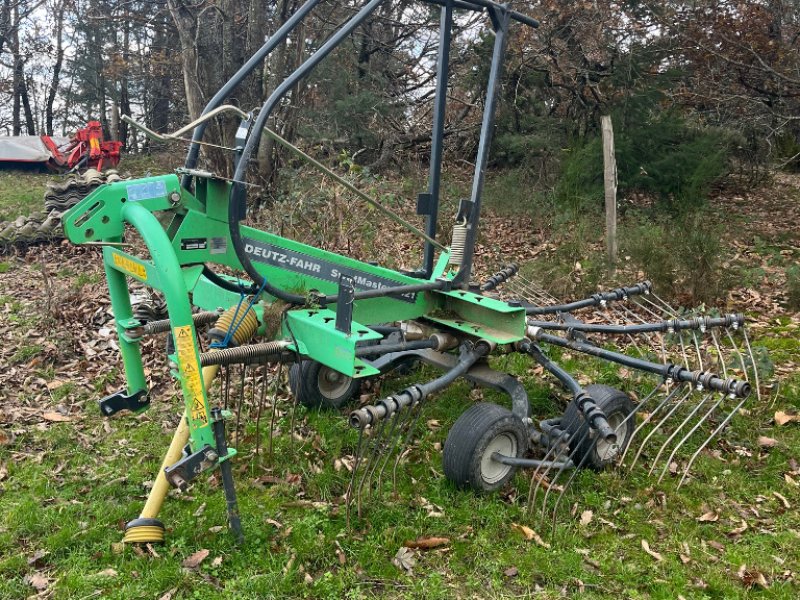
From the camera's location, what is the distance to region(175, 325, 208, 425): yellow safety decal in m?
2.91

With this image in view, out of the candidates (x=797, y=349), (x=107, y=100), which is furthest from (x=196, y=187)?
(x=107, y=100)

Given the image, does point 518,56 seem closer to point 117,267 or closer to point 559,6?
point 559,6

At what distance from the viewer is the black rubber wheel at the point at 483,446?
3688 millimetres

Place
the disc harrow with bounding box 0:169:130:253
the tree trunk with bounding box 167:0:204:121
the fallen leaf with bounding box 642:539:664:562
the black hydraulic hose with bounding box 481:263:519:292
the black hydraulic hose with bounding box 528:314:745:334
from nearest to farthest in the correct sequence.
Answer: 1. the fallen leaf with bounding box 642:539:664:562
2. the black hydraulic hose with bounding box 528:314:745:334
3. the black hydraulic hose with bounding box 481:263:519:292
4. the disc harrow with bounding box 0:169:130:253
5. the tree trunk with bounding box 167:0:204:121

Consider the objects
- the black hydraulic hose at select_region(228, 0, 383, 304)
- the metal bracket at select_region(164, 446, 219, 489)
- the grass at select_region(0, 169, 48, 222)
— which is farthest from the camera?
the grass at select_region(0, 169, 48, 222)

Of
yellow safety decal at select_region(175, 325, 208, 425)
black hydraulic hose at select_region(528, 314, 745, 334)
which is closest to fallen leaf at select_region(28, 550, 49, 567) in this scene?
yellow safety decal at select_region(175, 325, 208, 425)

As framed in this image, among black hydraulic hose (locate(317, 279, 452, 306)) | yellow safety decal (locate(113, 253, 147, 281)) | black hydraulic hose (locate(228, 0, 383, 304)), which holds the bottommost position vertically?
black hydraulic hose (locate(317, 279, 452, 306))

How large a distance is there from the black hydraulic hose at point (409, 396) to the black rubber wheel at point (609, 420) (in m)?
0.64

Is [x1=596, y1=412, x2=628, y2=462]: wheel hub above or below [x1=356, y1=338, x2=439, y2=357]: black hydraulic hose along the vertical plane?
below

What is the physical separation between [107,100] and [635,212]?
1652cm

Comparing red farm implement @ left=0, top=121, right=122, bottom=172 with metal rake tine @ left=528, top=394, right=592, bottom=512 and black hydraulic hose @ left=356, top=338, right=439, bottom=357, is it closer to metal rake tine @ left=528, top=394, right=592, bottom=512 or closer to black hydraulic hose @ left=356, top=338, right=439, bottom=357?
black hydraulic hose @ left=356, top=338, right=439, bottom=357

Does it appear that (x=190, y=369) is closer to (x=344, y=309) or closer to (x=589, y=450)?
(x=344, y=309)

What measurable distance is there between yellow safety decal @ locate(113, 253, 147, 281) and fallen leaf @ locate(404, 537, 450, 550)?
1.85 meters

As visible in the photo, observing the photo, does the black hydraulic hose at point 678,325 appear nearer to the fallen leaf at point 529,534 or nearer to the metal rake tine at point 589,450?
the metal rake tine at point 589,450
